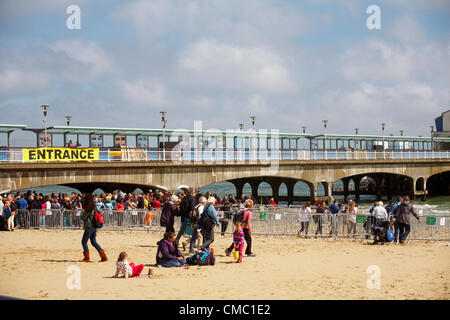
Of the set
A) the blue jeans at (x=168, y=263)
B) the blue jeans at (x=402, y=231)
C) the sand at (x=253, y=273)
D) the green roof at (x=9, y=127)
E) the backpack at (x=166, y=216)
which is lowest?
the sand at (x=253, y=273)

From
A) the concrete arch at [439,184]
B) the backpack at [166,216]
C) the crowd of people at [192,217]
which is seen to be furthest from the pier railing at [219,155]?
the concrete arch at [439,184]

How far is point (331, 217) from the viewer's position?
20.0m

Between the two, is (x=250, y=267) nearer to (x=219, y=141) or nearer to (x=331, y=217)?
(x=331, y=217)

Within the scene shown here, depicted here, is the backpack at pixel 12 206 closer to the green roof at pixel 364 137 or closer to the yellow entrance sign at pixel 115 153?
the yellow entrance sign at pixel 115 153

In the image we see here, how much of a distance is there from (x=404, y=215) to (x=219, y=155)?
76.4 feet

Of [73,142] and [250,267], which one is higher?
[73,142]

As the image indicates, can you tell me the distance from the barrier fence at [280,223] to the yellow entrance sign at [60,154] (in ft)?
28.3

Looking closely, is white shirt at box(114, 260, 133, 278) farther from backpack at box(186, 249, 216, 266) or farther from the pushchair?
the pushchair

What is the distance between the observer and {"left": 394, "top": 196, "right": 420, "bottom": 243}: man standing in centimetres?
1775

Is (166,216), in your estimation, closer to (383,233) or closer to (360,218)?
(383,233)

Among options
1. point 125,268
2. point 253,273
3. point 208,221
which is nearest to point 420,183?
point 208,221

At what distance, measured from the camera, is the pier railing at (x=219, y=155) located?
34.5 metres

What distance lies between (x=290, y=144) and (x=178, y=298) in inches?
1609
